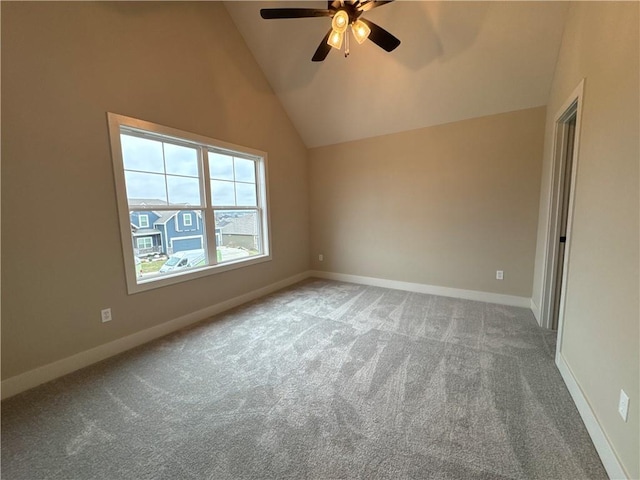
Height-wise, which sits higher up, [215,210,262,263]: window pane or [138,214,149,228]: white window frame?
[138,214,149,228]: white window frame

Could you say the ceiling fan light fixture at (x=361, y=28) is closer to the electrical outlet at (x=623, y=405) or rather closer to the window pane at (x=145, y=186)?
the window pane at (x=145, y=186)

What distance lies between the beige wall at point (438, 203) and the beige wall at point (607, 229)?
1291mm

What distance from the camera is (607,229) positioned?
1.41 meters

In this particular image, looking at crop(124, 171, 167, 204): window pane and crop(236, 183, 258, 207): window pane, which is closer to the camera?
crop(124, 171, 167, 204): window pane

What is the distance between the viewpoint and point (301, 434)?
146 cm

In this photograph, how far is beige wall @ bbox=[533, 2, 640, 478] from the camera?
118 centimetres

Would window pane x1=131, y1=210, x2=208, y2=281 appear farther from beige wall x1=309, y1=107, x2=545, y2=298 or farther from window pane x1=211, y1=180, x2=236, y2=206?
beige wall x1=309, y1=107, x2=545, y2=298

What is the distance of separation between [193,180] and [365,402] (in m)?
2.81

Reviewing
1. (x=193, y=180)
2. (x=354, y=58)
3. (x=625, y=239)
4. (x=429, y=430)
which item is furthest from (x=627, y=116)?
(x=193, y=180)

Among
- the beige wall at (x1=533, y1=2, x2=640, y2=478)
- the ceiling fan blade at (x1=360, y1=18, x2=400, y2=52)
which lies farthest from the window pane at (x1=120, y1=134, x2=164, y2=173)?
the beige wall at (x1=533, y1=2, x2=640, y2=478)

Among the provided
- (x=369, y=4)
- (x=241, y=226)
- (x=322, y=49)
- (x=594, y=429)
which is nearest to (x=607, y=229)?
(x=594, y=429)

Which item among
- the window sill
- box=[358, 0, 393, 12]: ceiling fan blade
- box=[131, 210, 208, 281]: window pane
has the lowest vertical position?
the window sill

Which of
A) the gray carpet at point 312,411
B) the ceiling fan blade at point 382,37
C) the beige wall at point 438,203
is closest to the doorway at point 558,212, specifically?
the gray carpet at point 312,411

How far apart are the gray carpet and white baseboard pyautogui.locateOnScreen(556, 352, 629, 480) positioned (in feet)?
0.14
